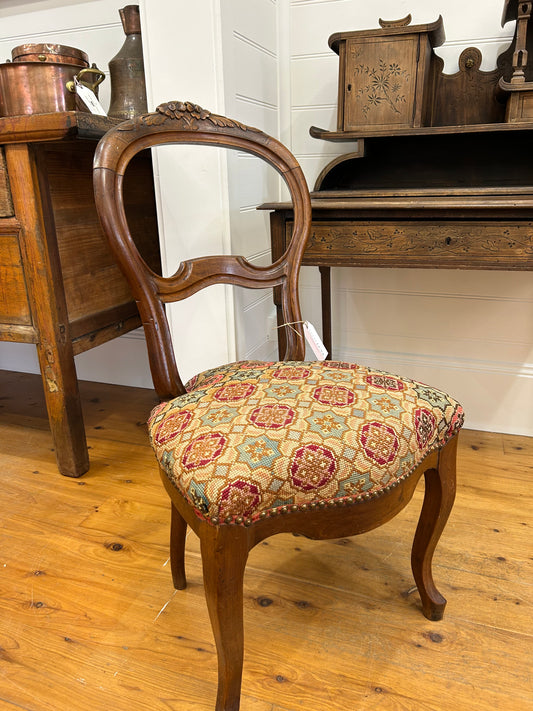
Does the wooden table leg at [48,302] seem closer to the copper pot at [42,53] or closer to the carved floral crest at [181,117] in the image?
the copper pot at [42,53]

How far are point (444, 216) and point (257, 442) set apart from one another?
778mm

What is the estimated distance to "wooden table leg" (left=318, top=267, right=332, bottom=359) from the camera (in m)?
1.78

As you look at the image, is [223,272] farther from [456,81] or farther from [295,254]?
[456,81]

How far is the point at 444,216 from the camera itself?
1.28m

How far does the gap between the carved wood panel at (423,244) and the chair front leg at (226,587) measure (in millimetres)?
813

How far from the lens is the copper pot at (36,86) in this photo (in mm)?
1418

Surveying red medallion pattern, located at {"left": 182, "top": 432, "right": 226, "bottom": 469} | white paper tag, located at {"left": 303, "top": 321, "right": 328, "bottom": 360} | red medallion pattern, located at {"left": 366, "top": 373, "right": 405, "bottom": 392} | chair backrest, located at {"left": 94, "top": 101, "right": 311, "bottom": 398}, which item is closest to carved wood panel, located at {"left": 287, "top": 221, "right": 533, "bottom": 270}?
chair backrest, located at {"left": 94, "top": 101, "right": 311, "bottom": 398}

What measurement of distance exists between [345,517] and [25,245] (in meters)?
1.11

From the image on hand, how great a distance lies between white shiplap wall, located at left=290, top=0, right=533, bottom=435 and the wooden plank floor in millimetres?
322

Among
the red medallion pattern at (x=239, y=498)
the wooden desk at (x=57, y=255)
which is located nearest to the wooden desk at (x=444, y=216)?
the wooden desk at (x=57, y=255)

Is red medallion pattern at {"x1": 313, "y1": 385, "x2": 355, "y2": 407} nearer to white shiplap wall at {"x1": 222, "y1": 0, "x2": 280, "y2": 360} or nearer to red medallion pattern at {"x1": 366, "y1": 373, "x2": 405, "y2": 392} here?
red medallion pattern at {"x1": 366, "y1": 373, "x2": 405, "y2": 392}

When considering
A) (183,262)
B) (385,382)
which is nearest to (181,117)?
(183,262)

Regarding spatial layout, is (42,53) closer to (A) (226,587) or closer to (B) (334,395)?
(B) (334,395)

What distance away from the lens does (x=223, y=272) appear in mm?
1120
